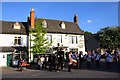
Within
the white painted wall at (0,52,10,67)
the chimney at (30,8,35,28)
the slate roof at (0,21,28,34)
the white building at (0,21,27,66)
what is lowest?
the white painted wall at (0,52,10,67)

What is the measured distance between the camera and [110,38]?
87875 millimetres

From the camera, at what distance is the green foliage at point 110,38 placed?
279 ft

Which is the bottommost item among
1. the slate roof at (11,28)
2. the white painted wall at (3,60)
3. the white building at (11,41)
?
the white painted wall at (3,60)

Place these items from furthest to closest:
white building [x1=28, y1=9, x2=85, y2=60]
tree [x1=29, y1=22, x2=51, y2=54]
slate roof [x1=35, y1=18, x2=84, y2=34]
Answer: slate roof [x1=35, y1=18, x2=84, y2=34] < white building [x1=28, y1=9, x2=85, y2=60] < tree [x1=29, y1=22, x2=51, y2=54]

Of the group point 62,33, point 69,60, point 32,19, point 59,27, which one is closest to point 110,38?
point 59,27

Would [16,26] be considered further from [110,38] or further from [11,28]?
[110,38]

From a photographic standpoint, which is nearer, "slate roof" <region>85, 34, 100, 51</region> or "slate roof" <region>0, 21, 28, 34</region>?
"slate roof" <region>0, 21, 28, 34</region>

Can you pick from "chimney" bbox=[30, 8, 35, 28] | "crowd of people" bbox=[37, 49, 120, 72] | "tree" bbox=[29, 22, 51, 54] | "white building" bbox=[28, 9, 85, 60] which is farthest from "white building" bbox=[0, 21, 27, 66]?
"crowd of people" bbox=[37, 49, 120, 72]

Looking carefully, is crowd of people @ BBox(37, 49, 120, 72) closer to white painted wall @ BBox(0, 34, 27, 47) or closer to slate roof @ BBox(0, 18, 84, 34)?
white painted wall @ BBox(0, 34, 27, 47)

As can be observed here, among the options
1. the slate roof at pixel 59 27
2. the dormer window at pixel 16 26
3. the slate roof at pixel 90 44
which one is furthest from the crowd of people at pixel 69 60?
the slate roof at pixel 90 44

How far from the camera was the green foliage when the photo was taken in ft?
279

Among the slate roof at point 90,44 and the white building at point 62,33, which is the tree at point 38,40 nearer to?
the white building at point 62,33

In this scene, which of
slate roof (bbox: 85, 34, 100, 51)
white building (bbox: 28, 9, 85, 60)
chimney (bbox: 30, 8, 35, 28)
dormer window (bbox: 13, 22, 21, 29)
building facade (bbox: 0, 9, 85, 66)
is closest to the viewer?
building facade (bbox: 0, 9, 85, 66)

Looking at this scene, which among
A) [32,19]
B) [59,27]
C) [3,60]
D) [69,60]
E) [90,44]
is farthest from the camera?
[90,44]
